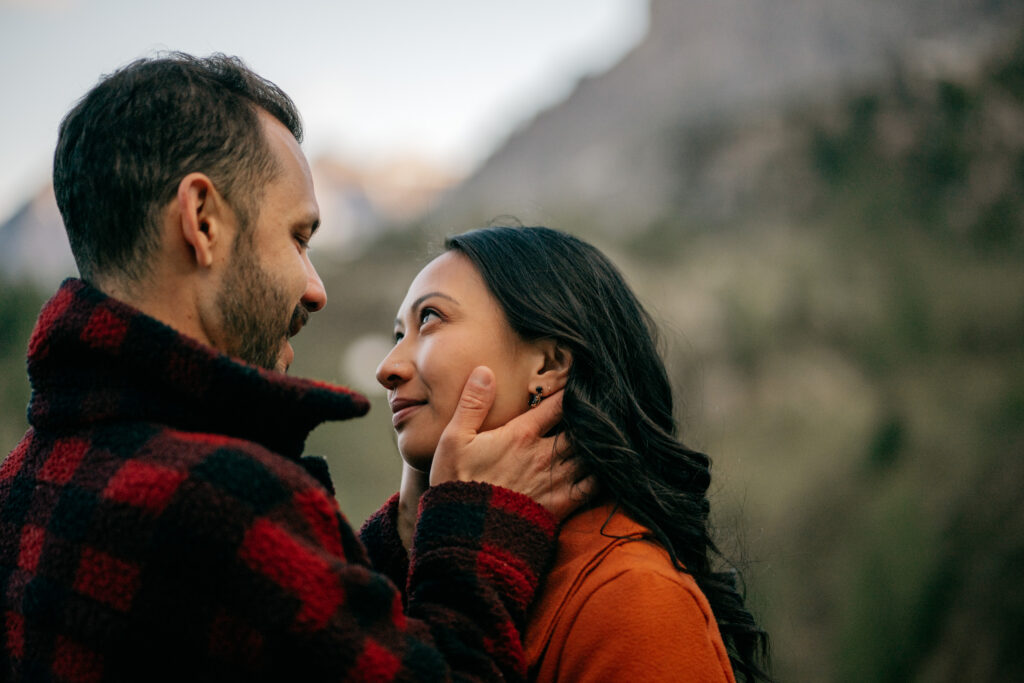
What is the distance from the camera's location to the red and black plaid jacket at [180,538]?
4.32ft

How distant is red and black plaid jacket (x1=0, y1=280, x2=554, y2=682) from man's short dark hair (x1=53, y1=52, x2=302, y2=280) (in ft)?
0.54

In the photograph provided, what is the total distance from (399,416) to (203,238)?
2.80ft

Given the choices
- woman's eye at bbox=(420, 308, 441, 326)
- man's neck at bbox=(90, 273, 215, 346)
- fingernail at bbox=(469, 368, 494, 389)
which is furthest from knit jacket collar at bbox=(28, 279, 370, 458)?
woman's eye at bbox=(420, 308, 441, 326)

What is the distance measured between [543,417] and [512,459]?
21 centimetres

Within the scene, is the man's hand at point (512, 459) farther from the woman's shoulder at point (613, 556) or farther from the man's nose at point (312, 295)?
the man's nose at point (312, 295)

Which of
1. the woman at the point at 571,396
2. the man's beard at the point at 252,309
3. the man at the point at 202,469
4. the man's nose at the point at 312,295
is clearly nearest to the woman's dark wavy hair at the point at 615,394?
the woman at the point at 571,396

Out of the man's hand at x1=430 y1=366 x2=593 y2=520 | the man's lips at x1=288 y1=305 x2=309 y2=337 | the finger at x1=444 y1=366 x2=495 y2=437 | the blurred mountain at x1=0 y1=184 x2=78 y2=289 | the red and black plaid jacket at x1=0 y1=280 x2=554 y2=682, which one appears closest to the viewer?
the red and black plaid jacket at x1=0 y1=280 x2=554 y2=682

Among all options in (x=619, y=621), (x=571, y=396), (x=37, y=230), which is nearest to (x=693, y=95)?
(x=37, y=230)

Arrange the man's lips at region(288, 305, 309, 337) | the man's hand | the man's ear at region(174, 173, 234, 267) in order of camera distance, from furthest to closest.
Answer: the man's hand, the man's lips at region(288, 305, 309, 337), the man's ear at region(174, 173, 234, 267)

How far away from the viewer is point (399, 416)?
2367 millimetres

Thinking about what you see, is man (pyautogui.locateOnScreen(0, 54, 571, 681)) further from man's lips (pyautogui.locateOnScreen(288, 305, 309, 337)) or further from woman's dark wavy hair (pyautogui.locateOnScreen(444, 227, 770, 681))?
woman's dark wavy hair (pyautogui.locateOnScreen(444, 227, 770, 681))

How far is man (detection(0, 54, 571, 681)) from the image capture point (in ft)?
4.33

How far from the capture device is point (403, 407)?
7.82 feet

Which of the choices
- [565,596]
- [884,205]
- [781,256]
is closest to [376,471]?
[781,256]
